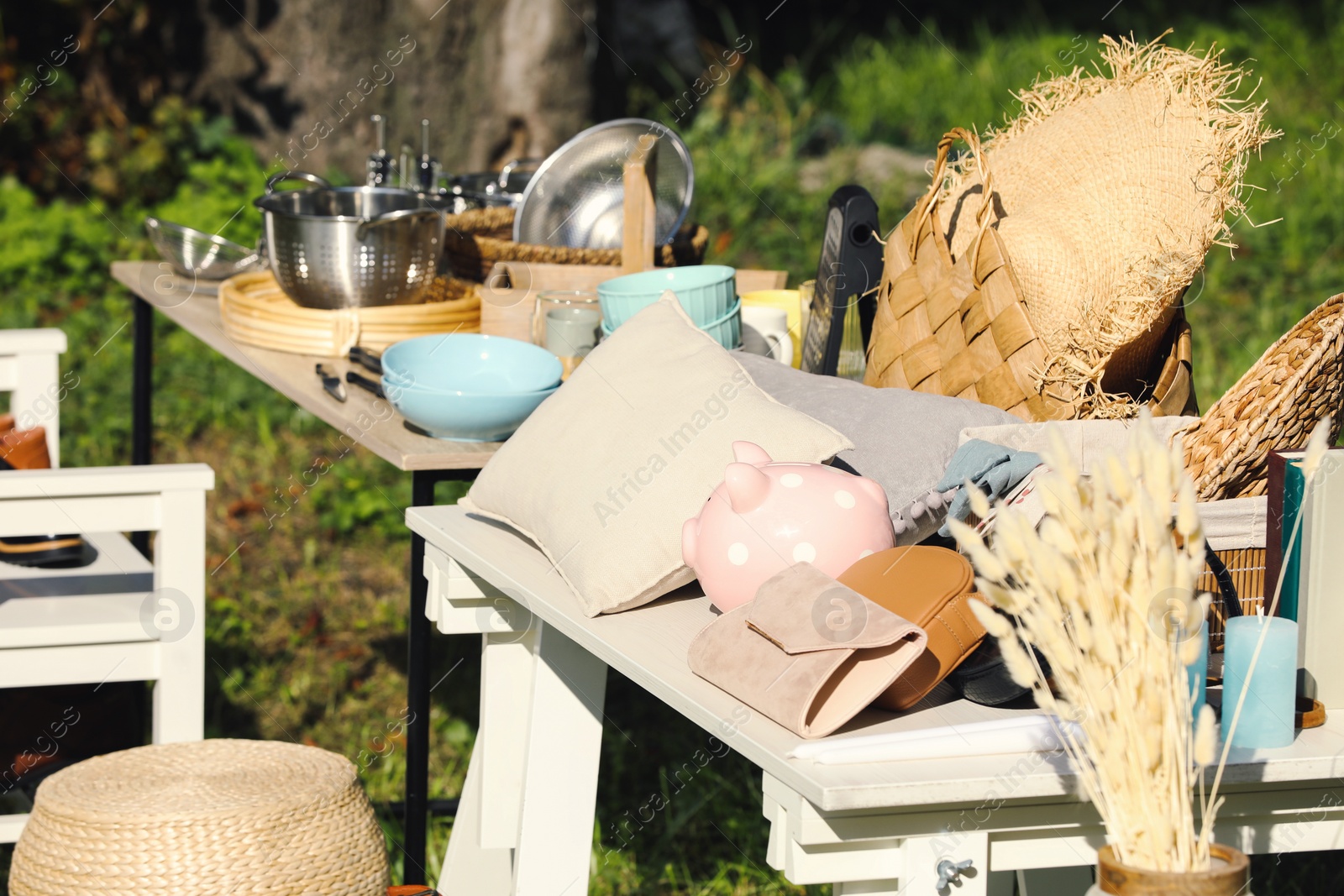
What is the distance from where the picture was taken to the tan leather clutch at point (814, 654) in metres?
1.22

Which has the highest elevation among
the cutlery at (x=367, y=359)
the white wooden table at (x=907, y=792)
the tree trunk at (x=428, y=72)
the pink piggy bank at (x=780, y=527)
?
the tree trunk at (x=428, y=72)

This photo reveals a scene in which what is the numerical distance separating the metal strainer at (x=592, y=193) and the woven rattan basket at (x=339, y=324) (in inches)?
9.9

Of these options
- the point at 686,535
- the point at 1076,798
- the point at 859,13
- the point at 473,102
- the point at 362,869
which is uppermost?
the point at 859,13

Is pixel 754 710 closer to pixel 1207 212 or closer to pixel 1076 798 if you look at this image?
pixel 1076 798

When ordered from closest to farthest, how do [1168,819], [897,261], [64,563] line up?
[1168,819]
[897,261]
[64,563]

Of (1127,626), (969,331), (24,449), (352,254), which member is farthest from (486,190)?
(1127,626)

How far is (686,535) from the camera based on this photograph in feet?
5.01

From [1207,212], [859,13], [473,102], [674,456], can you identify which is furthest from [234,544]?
[859,13]

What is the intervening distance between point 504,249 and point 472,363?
455 mm

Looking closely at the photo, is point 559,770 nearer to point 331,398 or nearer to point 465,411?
point 465,411

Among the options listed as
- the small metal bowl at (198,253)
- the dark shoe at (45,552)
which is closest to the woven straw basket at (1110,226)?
the dark shoe at (45,552)

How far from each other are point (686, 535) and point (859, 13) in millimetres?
8821

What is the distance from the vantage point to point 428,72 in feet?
19.7

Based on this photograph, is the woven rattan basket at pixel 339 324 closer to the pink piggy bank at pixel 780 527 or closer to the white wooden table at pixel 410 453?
the white wooden table at pixel 410 453
